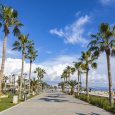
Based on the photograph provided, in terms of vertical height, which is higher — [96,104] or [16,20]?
[16,20]

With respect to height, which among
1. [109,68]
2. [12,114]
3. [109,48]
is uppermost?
[109,48]

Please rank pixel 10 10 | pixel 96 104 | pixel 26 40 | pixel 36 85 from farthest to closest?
pixel 36 85 < pixel 26 40 < pixel 10 10 < pixel 96 104

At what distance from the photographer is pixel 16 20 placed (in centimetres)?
3703

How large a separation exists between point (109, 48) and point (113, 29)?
2.44 m

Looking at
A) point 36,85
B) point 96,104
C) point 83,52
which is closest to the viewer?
point 96,104

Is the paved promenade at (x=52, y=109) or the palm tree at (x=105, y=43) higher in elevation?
the palm tree at (x=105, y=43)

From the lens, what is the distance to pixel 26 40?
50.8 meters

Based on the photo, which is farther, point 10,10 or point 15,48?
point 15,48

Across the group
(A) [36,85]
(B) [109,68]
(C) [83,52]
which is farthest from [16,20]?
(A) [36,85]

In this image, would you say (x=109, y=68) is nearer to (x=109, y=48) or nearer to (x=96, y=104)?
(x=109, y=48)

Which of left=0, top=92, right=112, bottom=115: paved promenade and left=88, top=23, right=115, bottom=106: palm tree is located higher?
left=88, top=23, right=115, bottom=106: palm tree

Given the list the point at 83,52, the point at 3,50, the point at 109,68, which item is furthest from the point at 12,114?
the point at 83,52

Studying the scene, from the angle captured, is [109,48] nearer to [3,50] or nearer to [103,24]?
[103,24]

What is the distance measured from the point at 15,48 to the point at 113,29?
21.5 metres
